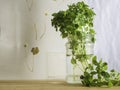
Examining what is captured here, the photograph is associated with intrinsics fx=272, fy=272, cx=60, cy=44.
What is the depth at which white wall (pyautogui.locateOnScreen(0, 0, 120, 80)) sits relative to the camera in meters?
1.43

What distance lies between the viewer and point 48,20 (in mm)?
1458

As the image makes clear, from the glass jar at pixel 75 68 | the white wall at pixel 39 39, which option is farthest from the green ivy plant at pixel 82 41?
the white wall at pixel 39 39

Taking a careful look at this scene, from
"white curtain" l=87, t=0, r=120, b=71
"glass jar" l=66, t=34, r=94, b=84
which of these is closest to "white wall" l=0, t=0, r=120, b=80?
"white curtain" l=87, t=0, r=120, b=71

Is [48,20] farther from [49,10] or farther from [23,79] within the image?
[23,79]

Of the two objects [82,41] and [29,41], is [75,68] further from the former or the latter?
[29,41]

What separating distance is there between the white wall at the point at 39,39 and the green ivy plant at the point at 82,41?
0.74ft

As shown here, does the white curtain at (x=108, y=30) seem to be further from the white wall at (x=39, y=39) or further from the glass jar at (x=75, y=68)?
the glass jar at (x=75, y=68)

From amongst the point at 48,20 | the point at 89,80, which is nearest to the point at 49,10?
the point at 48,20

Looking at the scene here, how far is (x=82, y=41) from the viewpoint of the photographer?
4.00ft

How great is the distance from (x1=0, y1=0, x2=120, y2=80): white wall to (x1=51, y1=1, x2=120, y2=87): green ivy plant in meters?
0.23

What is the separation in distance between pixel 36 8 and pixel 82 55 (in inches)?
16.4

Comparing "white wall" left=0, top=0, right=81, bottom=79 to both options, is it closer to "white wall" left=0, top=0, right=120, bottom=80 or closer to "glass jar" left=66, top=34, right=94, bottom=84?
"white wall" left=0, top=0, right=120, bottom=80

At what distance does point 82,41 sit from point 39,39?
311 millimetres

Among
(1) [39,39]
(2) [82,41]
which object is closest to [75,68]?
(2) [82,41]
